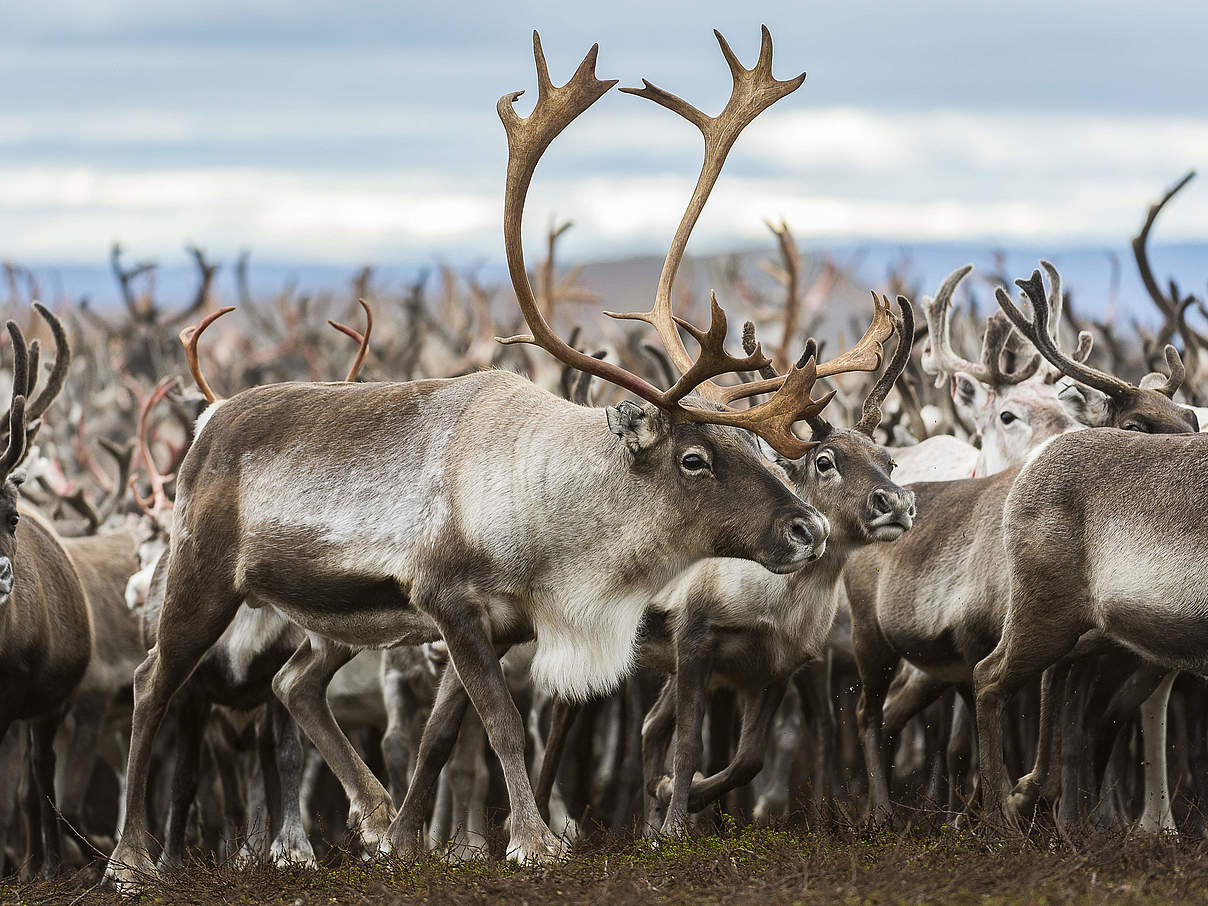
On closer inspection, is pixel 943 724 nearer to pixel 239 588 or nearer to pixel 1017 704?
pixel 1017 704

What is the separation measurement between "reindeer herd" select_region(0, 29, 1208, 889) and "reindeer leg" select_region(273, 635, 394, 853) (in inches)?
0.7

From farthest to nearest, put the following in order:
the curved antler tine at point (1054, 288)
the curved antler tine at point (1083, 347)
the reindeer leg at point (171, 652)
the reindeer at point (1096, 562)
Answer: the curved antler tine at point (1054, 288)
the curved antler tine at point (1083, 347)
the reindeer leg at point (171, 652)
the reindeer at point (1096, 562)

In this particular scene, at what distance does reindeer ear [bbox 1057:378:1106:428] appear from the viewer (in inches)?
295

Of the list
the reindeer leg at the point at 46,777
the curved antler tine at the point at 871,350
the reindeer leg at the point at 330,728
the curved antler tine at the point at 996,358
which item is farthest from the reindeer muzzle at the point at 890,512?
the reindeer leg at the point at 46,777

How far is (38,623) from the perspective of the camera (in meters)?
7.80

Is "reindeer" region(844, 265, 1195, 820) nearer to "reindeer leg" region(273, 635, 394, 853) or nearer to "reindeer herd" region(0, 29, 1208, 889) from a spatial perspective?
"reindeer herd" region(0, 29, 1208, 889)

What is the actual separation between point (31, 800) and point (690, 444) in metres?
4.48

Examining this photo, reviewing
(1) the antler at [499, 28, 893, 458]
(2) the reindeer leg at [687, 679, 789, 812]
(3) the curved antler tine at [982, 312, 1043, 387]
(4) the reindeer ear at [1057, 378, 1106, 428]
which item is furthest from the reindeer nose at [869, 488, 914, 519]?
(3) the curved antler tine at [982, 312, 1043, 387]

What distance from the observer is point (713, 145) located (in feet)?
22.6

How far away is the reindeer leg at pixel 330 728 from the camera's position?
21.9 ft

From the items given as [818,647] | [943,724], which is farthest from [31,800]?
[943,724]

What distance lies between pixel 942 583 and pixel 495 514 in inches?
98.9

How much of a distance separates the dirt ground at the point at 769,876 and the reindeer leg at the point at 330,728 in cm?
54

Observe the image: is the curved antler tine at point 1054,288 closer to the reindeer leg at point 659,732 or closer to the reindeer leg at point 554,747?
the reindeer leg at point 659,732
